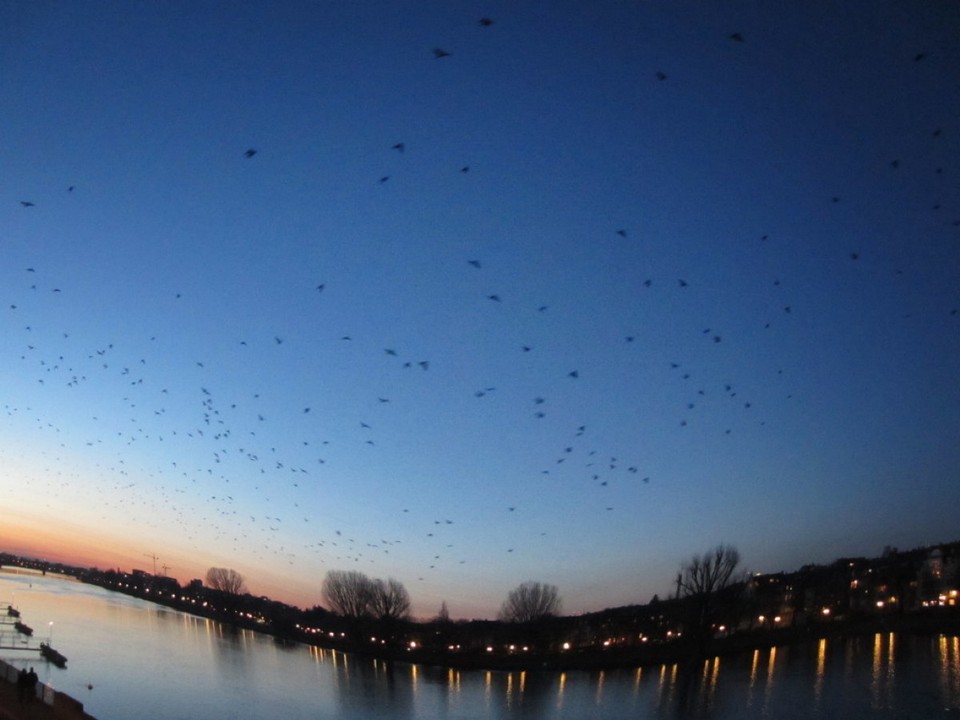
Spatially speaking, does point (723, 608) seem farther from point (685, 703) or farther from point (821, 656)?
point (685, 703)

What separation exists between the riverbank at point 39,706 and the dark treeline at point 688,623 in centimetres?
3533

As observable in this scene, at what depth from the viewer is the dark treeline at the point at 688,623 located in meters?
50.9

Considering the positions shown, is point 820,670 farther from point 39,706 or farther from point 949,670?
point 39,706

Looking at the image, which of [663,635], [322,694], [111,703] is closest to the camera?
[111,703]

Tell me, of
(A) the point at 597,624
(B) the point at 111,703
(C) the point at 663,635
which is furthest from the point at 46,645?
(A) the point at 597,624

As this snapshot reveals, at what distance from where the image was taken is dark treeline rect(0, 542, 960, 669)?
2003 inches

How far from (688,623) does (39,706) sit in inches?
1704

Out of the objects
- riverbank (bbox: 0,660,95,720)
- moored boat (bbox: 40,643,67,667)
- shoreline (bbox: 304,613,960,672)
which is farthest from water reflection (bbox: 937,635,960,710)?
moored boat (bbox: 40,643,67,667)

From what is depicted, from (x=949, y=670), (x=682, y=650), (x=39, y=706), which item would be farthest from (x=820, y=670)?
(x=39, y=706)

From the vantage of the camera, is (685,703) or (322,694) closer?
(685,703)

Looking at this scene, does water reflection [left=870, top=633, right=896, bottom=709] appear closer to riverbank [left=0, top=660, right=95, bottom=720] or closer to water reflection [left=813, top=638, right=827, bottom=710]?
water reflection [left=813, top=638, right=827, bottom=710]

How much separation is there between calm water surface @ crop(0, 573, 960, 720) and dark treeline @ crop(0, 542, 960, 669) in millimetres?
3117

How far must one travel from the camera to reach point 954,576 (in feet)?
238

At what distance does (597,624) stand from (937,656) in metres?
45.3
